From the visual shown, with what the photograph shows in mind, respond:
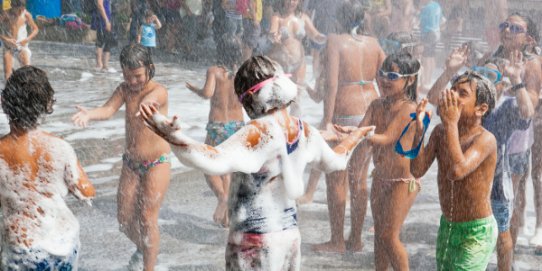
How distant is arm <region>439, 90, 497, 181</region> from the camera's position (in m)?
3.49

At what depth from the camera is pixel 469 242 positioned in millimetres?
3750

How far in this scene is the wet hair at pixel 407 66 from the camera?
478 cm

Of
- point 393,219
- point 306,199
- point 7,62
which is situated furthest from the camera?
point 7,62

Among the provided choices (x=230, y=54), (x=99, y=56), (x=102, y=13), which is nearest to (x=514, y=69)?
(x=230, y=54)

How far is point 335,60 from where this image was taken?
20.3ft

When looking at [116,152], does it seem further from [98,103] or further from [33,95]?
[33,95]

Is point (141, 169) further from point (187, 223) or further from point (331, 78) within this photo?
point (331, 78)

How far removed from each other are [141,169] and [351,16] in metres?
2.33

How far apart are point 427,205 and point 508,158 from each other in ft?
6.56

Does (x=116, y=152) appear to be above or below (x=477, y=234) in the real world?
below

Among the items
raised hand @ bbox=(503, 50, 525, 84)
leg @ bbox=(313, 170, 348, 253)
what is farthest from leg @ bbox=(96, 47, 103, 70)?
raised hand @ bbox=(503, 50, 525, 84)

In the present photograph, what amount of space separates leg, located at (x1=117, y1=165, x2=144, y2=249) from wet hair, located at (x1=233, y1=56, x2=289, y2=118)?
6.21ft

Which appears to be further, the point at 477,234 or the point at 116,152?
the point at 116,152

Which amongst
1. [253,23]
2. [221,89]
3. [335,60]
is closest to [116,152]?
[221,89]
